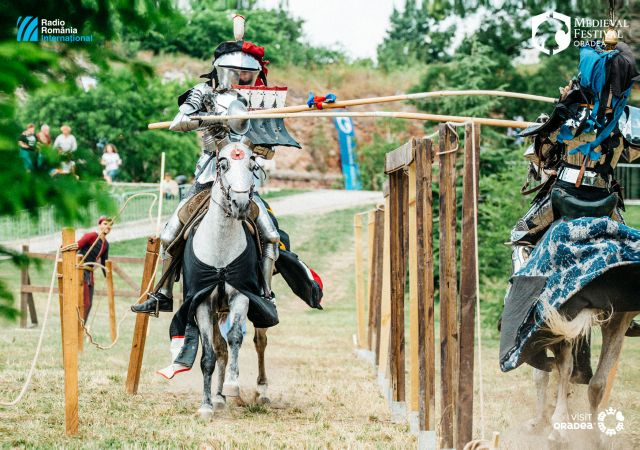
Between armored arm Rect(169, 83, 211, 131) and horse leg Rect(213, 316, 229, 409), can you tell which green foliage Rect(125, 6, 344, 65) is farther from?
horse leg Rect(213, 316, 229, 409)

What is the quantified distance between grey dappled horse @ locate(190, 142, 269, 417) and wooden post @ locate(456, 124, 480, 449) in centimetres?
275

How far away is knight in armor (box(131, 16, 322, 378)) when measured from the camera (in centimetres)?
916

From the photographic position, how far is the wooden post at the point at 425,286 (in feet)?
23.0

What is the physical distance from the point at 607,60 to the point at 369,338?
24.8 feet

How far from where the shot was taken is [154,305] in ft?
32.1

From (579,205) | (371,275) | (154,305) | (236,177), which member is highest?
(236,177)

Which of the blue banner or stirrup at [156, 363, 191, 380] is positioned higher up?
stirrup at [156, 363, 191, 380]

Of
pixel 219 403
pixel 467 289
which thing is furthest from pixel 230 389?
pixel 467 289

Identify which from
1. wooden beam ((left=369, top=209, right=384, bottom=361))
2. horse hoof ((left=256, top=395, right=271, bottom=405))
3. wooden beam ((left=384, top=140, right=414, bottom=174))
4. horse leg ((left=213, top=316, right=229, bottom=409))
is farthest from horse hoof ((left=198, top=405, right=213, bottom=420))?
wooden beam ((left=369, top=209, right=384, bottom=361))

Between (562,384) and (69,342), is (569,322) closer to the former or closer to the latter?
(562,384)

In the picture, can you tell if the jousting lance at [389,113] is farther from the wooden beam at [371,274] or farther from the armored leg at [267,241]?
the wooden beam at [371,274]

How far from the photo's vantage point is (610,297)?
279 inches

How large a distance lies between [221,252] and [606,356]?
3.46 metres

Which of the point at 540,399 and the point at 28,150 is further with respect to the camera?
the point at 540,399
